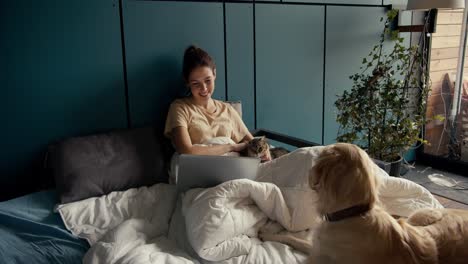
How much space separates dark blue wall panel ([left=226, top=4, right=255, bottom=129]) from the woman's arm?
0.64 metres

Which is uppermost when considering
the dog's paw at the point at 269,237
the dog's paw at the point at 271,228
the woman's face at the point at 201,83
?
the woman's face at the point at 201,83

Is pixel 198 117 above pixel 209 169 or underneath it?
above

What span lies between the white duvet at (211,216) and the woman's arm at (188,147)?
8.8 inches

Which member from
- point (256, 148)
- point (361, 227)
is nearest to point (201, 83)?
point (256, 148)

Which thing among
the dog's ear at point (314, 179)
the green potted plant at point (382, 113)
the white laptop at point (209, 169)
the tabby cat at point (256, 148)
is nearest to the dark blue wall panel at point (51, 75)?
the white laptop at point (209, 169)

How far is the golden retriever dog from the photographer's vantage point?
118 centimetres

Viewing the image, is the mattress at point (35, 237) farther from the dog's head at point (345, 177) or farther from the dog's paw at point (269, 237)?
the dog's head at point (345, 177)

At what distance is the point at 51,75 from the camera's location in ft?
6.40

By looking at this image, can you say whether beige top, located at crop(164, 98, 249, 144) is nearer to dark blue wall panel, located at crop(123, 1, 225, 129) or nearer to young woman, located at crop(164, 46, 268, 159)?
young woman, located at crop(164, 46, 268, 159)

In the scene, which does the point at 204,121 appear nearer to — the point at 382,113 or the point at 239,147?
the point at 239,147

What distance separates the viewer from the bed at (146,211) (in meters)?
1.47

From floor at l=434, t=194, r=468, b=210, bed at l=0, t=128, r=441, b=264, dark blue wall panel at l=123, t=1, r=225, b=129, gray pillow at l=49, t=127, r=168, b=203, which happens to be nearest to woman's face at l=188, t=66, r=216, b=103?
dark blue wall panel at l=123, t=1, r=225, b=129

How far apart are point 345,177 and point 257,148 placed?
0.95m

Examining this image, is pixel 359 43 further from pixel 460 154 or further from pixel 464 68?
pixel 460 154
